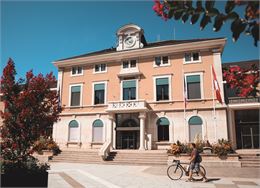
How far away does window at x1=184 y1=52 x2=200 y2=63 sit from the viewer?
79.6 feet

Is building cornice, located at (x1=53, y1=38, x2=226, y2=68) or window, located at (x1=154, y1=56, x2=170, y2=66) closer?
building cornice, located at (x1=53, y1=38, x2=226, y2=68)

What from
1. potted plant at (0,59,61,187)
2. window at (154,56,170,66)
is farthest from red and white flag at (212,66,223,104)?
potted plant at (0,59,61,187)

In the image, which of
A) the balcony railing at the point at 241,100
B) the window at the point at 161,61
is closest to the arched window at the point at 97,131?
the window at the point at 161,61

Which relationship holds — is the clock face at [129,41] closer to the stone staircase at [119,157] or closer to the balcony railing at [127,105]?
the balcony railing at [127,105]

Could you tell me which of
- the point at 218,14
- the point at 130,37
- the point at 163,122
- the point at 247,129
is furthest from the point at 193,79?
the point at 218,14

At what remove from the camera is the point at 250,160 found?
1738 cm

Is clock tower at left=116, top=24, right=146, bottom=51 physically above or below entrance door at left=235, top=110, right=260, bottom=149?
above

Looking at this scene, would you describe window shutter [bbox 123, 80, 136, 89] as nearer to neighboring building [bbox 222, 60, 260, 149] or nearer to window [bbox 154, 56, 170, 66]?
window [bbox 154, 56, 170, 66]

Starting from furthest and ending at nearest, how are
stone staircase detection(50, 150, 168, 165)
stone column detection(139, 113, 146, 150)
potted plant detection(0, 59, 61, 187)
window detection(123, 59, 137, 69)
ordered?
window detection(123, 59, 137, 69) → stone column detection(139, 113, 146, 150) → stone staircase detection(50, 150, 168, 165) → potted plant detection(0, 59, 61, 187)

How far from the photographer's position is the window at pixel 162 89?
81.0 ft

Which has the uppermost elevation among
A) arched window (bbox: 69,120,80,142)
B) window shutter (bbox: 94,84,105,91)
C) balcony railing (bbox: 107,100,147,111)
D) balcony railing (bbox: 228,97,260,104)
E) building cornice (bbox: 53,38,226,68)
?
building cornice (bbox: 53,38,226,68)

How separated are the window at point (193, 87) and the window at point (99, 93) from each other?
31.9 ft

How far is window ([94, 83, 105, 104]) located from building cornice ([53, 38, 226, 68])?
3.07 meters

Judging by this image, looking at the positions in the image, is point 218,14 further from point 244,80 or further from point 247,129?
point 247,129
